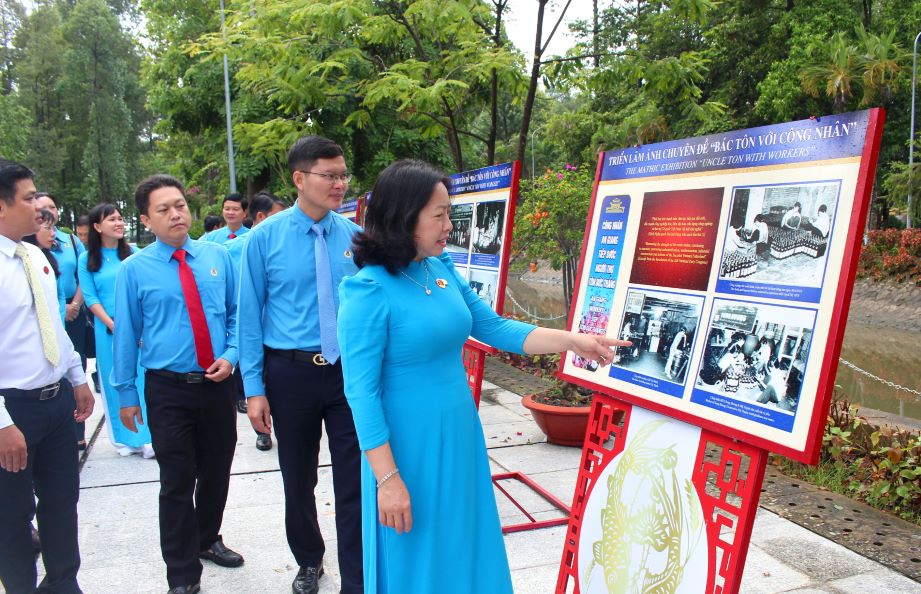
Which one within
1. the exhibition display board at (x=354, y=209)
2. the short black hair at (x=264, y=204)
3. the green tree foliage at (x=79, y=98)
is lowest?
the short black hair at (x=264, y=204)

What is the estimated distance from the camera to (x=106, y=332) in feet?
17.3

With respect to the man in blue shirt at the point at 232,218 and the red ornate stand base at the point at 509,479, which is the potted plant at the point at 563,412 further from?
the man in blue shirt at the point at 232,218

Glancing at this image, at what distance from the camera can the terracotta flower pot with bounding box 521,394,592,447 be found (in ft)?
16.5

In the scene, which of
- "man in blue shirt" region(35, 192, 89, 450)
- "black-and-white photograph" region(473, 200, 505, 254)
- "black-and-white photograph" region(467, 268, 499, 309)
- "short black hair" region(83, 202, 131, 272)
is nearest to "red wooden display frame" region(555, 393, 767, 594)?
"black-and-white photograph" region(467, 268, 499, 309)

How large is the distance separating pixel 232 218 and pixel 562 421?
355cm

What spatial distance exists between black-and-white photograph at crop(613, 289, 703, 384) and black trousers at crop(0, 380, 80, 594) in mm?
2220

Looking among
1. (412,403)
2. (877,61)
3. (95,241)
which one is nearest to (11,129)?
(95,241)

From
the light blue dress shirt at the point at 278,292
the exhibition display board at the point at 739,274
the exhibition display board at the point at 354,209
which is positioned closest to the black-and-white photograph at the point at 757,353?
the exhibition display board at the point at 739,274

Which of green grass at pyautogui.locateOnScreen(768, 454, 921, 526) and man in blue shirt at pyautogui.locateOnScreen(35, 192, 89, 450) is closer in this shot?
green grass at pyautogui.locateOnScreen(768, 454, 921, 526)

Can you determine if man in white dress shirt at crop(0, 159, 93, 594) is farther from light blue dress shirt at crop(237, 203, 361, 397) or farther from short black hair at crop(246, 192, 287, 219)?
short black hair at crop(246, 192, 287, 219)

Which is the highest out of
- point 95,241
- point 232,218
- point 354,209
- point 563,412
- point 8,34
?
point 8,34

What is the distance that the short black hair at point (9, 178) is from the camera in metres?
2.56

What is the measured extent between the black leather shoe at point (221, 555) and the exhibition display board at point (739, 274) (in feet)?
6.48

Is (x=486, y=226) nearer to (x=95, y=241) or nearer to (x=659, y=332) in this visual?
(x=659, y=332)
